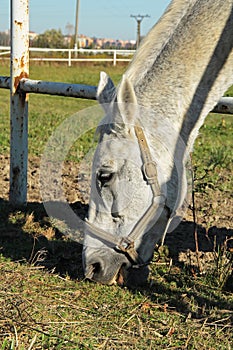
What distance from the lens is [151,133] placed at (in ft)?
9.51

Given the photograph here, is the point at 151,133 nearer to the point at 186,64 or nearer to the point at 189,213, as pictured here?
the point at 186,64

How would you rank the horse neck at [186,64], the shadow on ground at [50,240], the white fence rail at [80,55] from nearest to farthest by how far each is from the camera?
the horse neck at [186,64], the shadow on ground at [50,240], the white fence rail at [80,55]

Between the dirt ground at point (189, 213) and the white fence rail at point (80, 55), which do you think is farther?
the white fence rail at point (80, 55)

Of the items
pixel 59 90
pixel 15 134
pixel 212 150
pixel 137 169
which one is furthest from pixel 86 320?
pixel 212 150

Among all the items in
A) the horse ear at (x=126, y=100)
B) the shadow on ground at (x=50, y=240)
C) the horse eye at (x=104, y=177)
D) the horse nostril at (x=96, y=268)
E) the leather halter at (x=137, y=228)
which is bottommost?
the shadow on ground at (x=50, y=240)

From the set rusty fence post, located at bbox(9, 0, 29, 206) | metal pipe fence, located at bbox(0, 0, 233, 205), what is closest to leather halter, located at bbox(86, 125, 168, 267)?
metal pipe fence, located at bbox(0, 0, 233, 205)

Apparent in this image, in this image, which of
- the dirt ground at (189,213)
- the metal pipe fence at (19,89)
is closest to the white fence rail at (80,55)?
the dirt ground at (189,213)

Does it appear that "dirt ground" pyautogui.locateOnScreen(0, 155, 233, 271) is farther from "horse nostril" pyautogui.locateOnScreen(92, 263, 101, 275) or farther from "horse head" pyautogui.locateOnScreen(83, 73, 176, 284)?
"horse nostril" pyautogui.locateOnScreen(92, 263, 101, 275)

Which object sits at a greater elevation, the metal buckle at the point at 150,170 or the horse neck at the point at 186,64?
the horse neck at the point at 186,64

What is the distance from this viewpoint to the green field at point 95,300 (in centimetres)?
262

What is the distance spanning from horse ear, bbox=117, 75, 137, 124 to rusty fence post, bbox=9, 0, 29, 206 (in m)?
2.13

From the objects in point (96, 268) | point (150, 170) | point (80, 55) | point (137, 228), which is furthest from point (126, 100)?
point (80, 55)

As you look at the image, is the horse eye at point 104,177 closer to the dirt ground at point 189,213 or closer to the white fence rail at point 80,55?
the dirt ground at point 189,213

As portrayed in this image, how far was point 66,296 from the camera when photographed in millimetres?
3133
